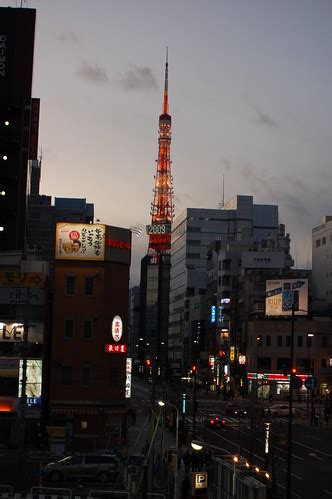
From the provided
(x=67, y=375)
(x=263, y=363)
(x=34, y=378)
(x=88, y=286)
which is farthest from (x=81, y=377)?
(x=263, y=363)

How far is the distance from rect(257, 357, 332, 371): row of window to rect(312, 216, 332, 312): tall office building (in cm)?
1973

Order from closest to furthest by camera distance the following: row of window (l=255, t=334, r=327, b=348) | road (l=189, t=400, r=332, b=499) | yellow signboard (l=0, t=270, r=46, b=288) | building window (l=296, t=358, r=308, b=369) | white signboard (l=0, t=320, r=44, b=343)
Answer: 1. road (l=189, t=400, r=332, b=499)
2. white signboard (l=0, t=320, r=44, b=343)
3. yellow signboard (l=0, t=270, r=46, b=288)
4. building window (l=296, t=358, r=308, b=369)
5. row of window (l=255, t=334, r=327, b=348)

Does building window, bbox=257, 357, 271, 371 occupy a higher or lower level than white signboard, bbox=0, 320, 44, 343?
Result: lower

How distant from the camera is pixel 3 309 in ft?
203

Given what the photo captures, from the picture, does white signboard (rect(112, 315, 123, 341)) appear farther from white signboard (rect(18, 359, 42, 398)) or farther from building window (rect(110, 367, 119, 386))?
white signboard (rect(18, 359, 42, 398))

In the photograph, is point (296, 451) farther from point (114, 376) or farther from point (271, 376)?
point (271, 376)

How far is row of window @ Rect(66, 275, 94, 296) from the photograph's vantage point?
6488 centimetres

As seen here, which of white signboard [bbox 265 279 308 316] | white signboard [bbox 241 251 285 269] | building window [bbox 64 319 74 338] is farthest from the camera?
white signboard [bbox 241 251 285 269]

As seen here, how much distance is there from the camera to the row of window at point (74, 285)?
64875mm

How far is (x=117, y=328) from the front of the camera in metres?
65.8

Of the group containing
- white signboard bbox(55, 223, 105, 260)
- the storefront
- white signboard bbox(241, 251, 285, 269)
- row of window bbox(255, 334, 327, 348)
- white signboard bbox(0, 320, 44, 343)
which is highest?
white signboard bbox(241, 251, 285, 269)

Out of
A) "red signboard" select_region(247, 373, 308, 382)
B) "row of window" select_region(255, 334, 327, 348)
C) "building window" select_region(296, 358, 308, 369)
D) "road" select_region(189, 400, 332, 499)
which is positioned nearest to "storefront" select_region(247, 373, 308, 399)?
"red signboard" select_region(247, 373, 308, 382)

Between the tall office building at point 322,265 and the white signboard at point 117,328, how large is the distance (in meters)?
81.7

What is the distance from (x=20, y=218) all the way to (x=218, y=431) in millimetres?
41683
